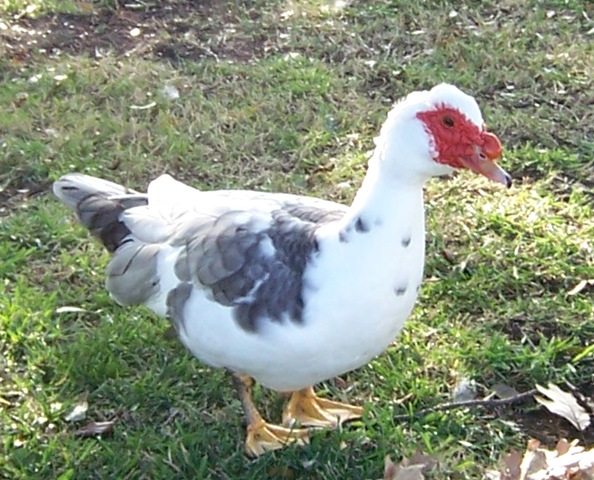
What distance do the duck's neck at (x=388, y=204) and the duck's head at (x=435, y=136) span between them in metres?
0.03

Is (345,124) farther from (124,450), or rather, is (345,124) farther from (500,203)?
(124,450)

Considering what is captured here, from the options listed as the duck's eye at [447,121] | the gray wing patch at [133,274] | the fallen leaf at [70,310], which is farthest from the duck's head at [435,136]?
the fallen leaf at [70,310]

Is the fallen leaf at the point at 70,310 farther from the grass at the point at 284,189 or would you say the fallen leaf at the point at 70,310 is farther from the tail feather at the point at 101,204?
the tail feather at the point at 101,204

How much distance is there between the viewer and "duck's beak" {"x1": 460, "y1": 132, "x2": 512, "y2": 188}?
265 centimetres

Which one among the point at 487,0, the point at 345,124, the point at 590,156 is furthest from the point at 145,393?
the point at 487,0

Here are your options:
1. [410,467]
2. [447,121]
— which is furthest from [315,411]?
[447,121]

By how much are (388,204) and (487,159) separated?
28cm

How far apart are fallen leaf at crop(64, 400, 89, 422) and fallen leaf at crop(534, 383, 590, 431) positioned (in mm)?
1348

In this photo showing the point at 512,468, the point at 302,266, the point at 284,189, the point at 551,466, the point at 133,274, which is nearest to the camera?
the point at 551,466

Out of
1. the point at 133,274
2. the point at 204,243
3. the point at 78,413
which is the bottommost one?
the point at 78,413

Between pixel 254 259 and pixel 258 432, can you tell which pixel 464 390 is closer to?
pixel 258 432

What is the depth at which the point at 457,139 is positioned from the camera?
2613mm

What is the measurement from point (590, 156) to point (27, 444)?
8.53ft

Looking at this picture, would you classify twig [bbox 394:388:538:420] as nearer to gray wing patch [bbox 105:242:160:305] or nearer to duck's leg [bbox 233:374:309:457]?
duck's leg [bbox 233:374:309:457]
